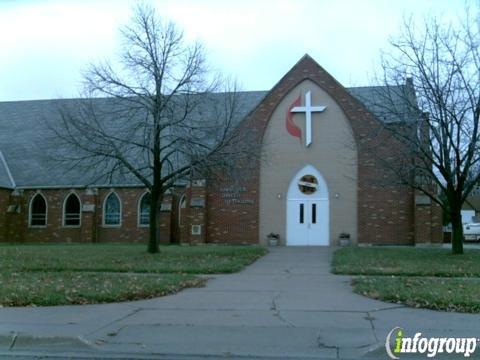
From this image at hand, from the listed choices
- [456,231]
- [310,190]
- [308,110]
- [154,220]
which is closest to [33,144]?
[308,110]

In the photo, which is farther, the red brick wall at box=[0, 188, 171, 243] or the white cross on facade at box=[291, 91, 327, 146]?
the red brick wall at box=[0, 188, 171, 243]

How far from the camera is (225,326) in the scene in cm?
867

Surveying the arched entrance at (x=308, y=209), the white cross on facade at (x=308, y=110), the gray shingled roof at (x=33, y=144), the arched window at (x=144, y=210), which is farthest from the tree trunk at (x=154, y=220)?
the arched window at (x=144, y=210)

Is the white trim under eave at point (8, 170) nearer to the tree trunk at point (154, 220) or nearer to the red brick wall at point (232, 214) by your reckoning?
the red brick wall at point (232, 214)

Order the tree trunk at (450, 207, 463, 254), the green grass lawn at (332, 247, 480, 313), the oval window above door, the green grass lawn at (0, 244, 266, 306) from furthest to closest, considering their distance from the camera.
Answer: the oval window above door → the tree trunk at (450, 207, 463, 254) → the green grass lawn at (0, 244, 266, 306) → the green grass lawn at (332, 247, 480, 313)

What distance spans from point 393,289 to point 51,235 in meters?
28.6

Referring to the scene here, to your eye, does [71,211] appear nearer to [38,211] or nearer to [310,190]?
[38,211]

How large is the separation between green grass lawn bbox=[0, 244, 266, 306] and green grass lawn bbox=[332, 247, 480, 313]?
378cm

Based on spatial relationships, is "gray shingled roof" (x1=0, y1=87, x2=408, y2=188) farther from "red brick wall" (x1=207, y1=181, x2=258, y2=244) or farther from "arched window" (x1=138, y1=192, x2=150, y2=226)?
"red brick wall" (x1=207, y1=181, x2=258, y2=244)

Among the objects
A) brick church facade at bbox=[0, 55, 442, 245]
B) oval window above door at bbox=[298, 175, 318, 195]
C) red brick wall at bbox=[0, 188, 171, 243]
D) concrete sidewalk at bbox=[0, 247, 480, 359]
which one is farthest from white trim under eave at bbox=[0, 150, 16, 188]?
concrete sidewalk at bbox=[0, 247, 480, 359]

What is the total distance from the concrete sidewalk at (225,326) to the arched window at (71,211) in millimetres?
25496

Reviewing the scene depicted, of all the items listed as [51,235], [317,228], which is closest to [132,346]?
[317,228]

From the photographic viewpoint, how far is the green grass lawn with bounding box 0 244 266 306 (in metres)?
11.2

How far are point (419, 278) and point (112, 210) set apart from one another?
2432 cm
